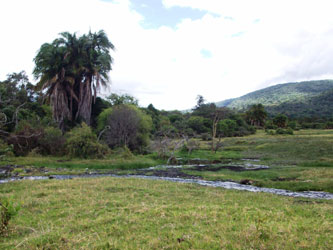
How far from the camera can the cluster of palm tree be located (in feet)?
130

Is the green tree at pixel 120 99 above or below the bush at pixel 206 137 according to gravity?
above

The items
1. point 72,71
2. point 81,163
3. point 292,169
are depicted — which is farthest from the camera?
point 72,71

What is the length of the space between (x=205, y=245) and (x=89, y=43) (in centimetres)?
4167

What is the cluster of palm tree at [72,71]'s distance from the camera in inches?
1564

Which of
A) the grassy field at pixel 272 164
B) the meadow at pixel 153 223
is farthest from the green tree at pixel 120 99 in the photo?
the meadow at pixel 153 223

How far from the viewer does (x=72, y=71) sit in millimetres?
39344

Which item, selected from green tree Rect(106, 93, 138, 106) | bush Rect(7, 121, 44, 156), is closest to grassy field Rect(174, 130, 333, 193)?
bush Rect(7, 121, 44, 156)

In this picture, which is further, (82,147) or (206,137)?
(206,137)

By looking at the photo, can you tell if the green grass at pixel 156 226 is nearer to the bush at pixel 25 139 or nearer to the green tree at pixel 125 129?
the bush at pixel 25 139

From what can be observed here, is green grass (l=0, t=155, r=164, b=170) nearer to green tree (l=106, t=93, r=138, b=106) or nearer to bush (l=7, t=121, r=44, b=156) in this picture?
bush (l=7, t=121, r=44, b=156)

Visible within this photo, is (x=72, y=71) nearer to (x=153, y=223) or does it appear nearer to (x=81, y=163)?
(x=81, y=163)

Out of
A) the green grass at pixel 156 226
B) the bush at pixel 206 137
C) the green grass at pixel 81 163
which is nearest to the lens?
A: the green grass at pixel 156 226

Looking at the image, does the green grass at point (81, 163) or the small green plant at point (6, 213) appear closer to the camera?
the small green plant at point (6, 213)

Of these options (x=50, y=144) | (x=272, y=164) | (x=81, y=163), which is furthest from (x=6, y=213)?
(x=272, y=164)
